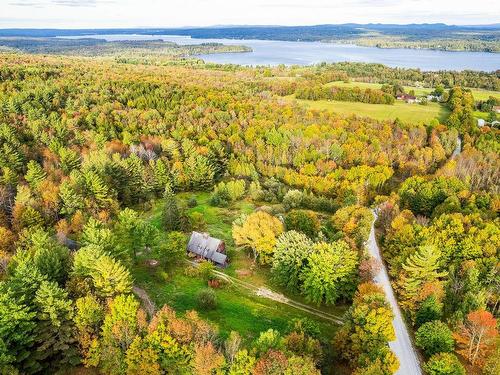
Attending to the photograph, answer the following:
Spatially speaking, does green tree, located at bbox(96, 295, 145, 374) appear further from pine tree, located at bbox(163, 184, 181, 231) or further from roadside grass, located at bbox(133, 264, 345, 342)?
pine tree, located at bbox(163, 184, 181, 231)

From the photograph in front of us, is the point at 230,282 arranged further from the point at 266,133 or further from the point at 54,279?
the point at 266,133

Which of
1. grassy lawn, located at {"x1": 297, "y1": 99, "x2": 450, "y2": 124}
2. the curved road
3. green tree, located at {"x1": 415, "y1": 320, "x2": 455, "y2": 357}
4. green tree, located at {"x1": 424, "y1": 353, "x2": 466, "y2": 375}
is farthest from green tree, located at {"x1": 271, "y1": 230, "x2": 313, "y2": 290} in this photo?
grassy lawn, located at {"x1": 297, "y1": 99, "x2": 450, "y2": 124}

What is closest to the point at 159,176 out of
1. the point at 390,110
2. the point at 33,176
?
the point at 33,176

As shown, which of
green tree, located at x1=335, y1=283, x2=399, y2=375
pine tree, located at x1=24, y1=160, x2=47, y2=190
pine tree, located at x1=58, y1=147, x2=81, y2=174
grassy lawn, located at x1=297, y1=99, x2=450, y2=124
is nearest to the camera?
green tree, located at x1=335, y1=283, x2=399, y2=375

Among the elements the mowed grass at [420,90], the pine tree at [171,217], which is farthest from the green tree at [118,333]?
the mowed grass at [420,90]

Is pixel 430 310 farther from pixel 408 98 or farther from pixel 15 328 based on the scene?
pixel 408 98

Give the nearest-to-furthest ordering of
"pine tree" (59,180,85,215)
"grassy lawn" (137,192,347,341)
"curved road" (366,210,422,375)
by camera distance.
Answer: "curved road" (366,210,422,375), "grassy lawn" (137,192,347,341), "pine tree" (59,180,85,215)
